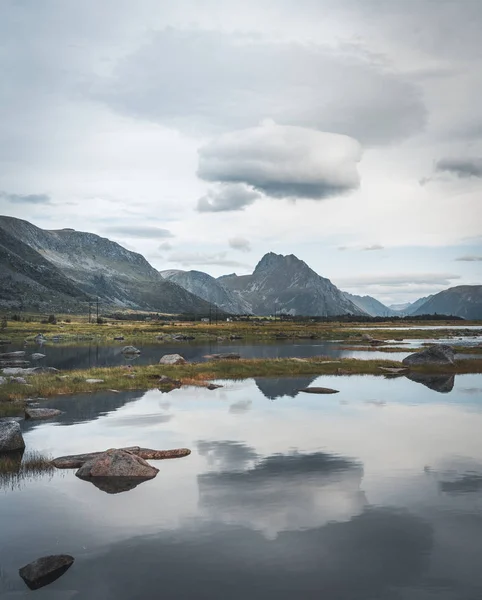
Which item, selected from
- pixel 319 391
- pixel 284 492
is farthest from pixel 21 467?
pixel 319 391

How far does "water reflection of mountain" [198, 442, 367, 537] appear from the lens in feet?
70.3

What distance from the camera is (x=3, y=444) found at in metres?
31.4

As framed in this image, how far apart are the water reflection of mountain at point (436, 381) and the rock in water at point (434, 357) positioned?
17.9 ft

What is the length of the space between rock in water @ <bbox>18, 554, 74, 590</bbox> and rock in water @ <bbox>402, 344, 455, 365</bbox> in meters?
70.6

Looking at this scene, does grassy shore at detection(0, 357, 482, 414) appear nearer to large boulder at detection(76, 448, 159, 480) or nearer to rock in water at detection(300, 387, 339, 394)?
rock in water at detection(300, 387, 339, 394)

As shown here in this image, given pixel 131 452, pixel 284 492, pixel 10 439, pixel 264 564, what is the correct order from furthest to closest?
pixel 10 439 → pixel 131 452 → pixel 284 492 → pixel 264 564

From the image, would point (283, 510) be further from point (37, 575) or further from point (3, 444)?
point (3, 444)

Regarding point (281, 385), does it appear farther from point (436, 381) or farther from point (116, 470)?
point (116, 470)

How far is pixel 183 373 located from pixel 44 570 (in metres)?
52.2

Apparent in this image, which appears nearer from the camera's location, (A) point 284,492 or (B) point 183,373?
(A) point 284,492

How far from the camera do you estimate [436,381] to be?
68.0 meters

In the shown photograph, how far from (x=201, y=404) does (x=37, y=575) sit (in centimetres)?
3391

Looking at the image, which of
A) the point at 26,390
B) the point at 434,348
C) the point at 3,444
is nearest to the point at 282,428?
the point at 3,444

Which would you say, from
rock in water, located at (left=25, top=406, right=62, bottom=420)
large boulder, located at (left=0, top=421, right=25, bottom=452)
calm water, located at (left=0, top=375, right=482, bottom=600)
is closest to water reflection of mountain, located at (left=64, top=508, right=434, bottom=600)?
calm water, located at (left=0, top=375, right=482, bottom=600)
